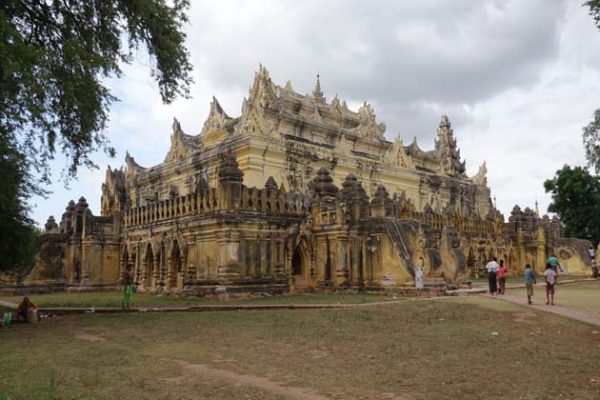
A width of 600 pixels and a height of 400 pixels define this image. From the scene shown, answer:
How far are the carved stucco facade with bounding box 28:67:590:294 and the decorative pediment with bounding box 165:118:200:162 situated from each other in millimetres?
157

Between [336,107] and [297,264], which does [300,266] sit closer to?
[297,264]

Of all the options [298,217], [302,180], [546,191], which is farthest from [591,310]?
[546,191]

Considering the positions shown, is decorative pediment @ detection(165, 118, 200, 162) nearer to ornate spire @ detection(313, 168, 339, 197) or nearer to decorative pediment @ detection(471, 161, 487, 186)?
ornate spire @ detection(313, 168, 339, 197)

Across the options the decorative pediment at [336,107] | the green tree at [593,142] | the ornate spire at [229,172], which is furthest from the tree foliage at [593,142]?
the decorative pediment at [336,107]

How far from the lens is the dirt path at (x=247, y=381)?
7035 mm

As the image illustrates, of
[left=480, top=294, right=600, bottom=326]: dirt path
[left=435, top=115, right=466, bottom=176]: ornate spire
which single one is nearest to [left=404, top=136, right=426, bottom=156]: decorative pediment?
[left=435, top=115, right=466, bottom=176]: ornate spire

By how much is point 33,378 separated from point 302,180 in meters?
29.4

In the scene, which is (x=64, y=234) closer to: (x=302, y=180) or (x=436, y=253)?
(x=302, y=180)

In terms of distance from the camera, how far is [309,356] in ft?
31.4

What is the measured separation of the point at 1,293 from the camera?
86.9ft

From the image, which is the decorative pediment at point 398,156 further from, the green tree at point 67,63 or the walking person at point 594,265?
the green tree at point 67,63

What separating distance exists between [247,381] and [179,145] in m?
35.6

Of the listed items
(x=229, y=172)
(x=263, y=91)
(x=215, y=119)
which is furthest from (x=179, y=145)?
(x=229, y=172)

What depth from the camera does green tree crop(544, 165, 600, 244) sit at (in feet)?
171
